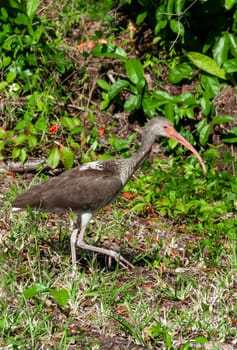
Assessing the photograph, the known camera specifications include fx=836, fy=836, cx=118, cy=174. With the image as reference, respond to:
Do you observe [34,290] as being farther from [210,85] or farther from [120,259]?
[210,85]

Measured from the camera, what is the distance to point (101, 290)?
617 centimetres

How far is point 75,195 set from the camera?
671 cm

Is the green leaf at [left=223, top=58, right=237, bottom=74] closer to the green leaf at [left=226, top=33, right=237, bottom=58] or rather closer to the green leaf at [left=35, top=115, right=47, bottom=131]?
the green leaf at [left=226, top=33, right=237, bottom=58]

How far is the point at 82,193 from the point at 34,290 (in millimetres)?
1210

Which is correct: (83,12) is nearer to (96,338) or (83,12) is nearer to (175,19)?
(175,19)

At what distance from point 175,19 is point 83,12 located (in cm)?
162

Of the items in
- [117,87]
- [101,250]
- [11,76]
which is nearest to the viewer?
[101,250]

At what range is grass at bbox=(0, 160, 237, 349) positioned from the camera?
5.66m

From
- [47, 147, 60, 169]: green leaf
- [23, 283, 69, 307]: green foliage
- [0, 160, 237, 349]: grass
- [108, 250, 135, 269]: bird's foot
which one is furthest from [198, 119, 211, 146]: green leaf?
[23, 283, 69, 307]: green foliage

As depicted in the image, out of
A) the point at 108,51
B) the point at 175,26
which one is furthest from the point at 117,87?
the point at 175,26

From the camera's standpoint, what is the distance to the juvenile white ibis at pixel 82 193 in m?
6.68

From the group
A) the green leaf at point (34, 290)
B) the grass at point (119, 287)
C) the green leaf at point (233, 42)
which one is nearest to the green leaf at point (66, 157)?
the grass at point (119, 287)

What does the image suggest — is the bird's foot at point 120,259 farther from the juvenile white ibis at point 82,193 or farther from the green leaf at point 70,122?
the green leaf at point 70,122

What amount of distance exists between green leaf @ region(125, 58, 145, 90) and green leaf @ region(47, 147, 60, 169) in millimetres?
1283
